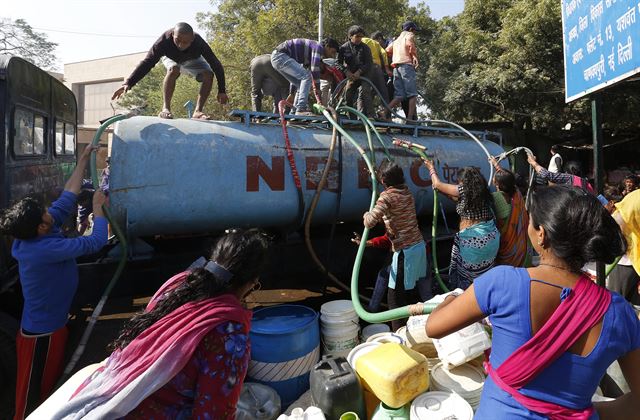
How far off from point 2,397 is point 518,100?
546 inches

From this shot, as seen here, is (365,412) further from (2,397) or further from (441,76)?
(441,76)

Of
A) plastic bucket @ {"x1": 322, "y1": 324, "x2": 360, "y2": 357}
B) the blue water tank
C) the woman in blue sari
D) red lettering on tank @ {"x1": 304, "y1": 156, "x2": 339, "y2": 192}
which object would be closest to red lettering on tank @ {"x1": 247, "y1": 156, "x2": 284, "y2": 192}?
the blue water tank

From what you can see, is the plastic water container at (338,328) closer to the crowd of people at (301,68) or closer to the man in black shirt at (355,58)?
the crowd of people at (301,68)

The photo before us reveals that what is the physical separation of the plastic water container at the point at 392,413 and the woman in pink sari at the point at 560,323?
Answer: 96 centimetres

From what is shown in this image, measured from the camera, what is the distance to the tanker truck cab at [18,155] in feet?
10.2

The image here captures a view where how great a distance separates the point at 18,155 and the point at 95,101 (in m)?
35.9

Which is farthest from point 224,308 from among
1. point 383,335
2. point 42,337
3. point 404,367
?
point 42,337

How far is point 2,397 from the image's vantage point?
3205mm

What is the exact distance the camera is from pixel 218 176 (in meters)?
3.72

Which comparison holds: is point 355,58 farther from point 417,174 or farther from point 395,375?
point 395,375

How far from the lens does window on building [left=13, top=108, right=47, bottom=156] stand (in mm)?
3387

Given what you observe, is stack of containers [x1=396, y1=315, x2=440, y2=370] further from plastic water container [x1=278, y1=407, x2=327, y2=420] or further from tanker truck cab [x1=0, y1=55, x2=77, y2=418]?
tanker truck cab [x1=0, y1=55, x2=77, y2=418]

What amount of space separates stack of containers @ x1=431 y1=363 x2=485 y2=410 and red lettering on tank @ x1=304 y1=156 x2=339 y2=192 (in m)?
2.24

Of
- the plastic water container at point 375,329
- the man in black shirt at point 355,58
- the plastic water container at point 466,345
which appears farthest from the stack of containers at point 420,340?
the man in black shirt at point 355,58
